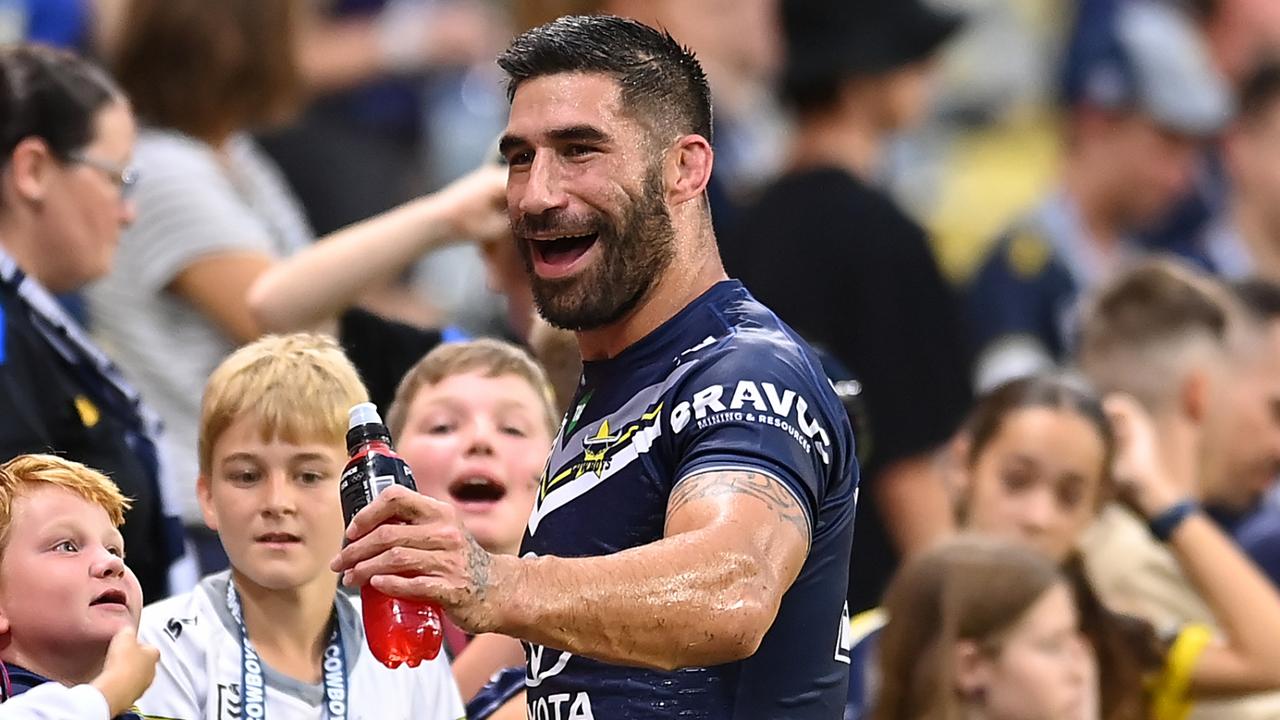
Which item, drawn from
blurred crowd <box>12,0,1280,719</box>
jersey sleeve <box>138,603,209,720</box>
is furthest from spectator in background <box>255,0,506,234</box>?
jersey sleeve <box>138,603,209,720</box>

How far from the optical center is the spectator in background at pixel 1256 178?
29.6ft

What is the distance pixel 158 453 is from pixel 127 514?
35cm

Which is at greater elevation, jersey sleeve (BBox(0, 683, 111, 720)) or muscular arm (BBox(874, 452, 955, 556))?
Answer: muscular arm (BBox(874, 452, 955, 556))

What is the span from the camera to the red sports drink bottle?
3.28m

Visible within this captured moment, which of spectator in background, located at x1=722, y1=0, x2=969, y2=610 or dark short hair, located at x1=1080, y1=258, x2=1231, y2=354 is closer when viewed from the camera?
dark short hair, located at x1=1080, y1=258, x2=1231, y2=354

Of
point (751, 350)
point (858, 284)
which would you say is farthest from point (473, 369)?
point (858, 284)

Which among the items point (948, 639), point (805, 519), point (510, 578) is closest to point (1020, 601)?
point (948, 639)

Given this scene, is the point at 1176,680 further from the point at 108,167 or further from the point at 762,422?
the point at 108,167

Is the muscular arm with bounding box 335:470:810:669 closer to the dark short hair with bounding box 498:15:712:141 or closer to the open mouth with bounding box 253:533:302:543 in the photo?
the dark short hair with bounding box 498:15:712:141

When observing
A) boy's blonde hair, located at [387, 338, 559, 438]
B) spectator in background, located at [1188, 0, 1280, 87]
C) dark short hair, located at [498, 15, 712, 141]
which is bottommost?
dark short hair, located at [498, 15, 712, 141]

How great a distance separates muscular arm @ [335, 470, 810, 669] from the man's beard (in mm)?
426

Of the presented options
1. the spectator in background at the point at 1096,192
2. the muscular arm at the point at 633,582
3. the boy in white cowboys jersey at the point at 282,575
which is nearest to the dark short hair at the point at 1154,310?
the spectator in background at the point at 1096,192

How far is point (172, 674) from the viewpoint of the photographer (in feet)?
12.6

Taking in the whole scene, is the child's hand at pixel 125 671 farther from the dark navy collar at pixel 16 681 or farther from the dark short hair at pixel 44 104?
the dark short hair at pixel 44 104
